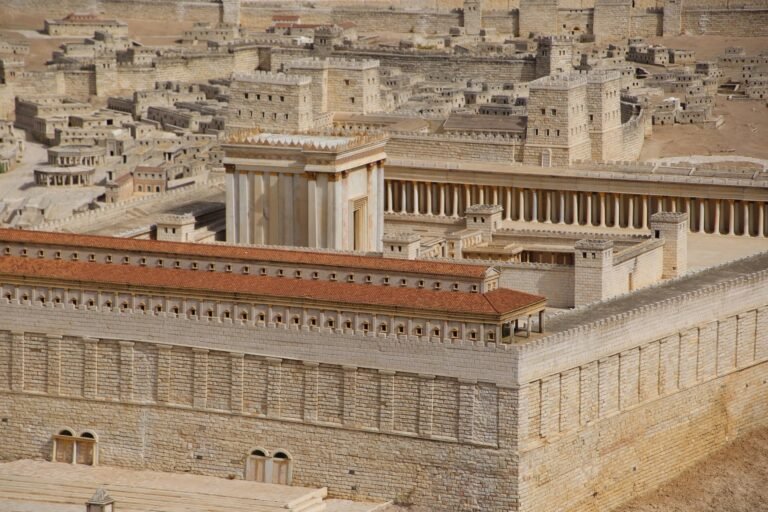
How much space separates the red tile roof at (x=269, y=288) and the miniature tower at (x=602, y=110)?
2811cm

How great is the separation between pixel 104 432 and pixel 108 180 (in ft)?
112

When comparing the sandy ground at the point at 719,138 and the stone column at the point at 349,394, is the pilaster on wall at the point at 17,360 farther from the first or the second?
the sandy ground at the point at 719,138

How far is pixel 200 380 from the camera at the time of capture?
217 ft

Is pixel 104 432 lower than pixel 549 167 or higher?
lower

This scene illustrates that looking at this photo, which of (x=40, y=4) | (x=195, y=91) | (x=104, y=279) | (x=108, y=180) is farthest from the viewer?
(x=40, y=4)

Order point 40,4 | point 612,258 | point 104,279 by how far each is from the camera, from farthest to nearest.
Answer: point 40,4 < point 612,258 < point 104,279

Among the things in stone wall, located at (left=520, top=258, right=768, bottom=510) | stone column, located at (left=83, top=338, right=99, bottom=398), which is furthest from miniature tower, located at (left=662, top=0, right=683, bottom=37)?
stone column, located at (left=83, top=338, right=99, bottom=398)

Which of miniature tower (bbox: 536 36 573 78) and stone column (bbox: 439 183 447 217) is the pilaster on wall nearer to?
stone column (bbox: 439 183 447 217)

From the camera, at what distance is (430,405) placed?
63.1 metres

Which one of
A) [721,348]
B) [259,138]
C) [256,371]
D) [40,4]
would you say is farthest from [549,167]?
[40,4]

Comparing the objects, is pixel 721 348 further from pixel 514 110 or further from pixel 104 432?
pixel 514 110

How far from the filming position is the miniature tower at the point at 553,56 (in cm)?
12488

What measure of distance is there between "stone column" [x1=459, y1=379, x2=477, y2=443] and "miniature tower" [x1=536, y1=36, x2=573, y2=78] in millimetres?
63289

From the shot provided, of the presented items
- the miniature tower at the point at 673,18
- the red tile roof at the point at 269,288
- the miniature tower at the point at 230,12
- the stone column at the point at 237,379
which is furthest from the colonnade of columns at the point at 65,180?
the miniature tower at the point at 230,12
